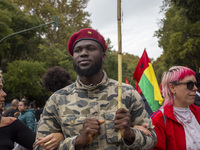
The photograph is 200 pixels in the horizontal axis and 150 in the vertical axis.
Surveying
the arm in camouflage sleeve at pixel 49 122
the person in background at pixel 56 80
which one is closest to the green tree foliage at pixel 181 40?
the person in background at pixel 56 80

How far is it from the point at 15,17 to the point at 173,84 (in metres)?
23.6

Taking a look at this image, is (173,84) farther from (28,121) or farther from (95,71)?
(28,121)

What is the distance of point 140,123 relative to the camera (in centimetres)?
223

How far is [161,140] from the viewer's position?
2.83 metres

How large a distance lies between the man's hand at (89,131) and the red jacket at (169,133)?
3.65 feet

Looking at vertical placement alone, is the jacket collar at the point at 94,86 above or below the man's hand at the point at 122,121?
above

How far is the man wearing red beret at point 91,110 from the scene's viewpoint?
207 centimetres

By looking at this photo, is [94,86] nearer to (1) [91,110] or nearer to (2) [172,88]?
(1) [91,110]

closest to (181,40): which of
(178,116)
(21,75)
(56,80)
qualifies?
(21,75)

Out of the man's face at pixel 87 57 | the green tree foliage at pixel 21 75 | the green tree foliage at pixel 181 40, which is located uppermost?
the green tree foliage at pixel 181 40

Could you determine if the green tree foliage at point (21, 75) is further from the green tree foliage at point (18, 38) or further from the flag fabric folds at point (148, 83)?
the flag fabric folds at point (148, 83)

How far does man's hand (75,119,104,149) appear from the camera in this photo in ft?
6.40

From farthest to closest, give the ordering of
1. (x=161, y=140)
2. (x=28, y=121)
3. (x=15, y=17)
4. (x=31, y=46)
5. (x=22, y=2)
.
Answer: (x=22, y=2), (x=31, y=46), (x=15, y=17), (x=28, y=121), (x=161, y=140)

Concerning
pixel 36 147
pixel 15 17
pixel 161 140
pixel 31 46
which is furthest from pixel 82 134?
pixel 31 46
